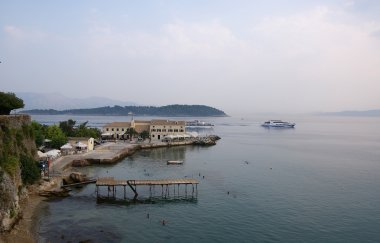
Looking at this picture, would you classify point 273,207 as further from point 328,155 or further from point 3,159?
point 328,155

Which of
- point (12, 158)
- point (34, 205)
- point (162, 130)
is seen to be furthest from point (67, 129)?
point (12, 158)

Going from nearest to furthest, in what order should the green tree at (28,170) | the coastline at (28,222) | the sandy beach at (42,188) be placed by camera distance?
the coastline at (28,222) < the sandy beach at (42,188) < the green tree at (28,170)

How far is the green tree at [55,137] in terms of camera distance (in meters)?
73.4

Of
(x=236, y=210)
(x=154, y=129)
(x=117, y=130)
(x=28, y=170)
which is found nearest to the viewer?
(x=236, y=210)

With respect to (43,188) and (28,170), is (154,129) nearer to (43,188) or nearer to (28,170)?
(43,188)

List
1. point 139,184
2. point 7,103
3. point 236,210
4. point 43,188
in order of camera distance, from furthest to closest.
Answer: point 7,103
point 139,184
point 43,188
point 236,210

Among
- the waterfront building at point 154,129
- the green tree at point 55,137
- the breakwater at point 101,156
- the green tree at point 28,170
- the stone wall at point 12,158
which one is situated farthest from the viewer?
the waterfront building at point 154,129

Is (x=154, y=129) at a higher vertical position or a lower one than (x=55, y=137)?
higher

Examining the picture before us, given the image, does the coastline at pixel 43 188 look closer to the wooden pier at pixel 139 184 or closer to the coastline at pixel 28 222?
the coastline at pixel 28 222

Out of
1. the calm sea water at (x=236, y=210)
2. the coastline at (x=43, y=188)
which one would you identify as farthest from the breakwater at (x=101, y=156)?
the calm sea water at (x=236, y=210)

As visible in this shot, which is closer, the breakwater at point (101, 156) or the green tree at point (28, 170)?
the green tree at point (28, 170)

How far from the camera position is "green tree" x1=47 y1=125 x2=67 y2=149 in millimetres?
73394

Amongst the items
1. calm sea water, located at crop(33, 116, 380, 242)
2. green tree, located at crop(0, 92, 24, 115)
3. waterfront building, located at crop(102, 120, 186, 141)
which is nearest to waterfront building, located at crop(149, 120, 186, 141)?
waterfront building, located at crop(102, 120, 186, 141)

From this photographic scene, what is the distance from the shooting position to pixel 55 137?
75.2 meters
